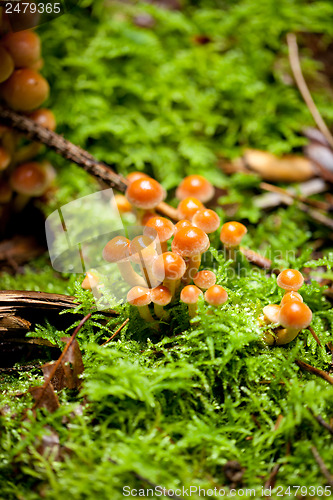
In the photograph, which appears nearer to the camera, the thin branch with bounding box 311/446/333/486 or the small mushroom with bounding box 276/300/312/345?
the thin branch with bounding box 311/446/333/486

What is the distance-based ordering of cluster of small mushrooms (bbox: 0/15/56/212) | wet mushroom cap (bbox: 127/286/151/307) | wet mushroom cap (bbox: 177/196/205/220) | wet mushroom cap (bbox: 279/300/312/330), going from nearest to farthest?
wet mushroom cap (bbox: 279/300/312/330), wet mushroom cap (bbox: 127/286/151/307), wet mushroom cap (bbox: 177/196/205/220), cluster of small mushrooms (bbox: 0/15/56/212)

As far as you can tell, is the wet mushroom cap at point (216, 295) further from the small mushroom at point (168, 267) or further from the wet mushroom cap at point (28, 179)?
the wet mushroom cap at point (28, 179)

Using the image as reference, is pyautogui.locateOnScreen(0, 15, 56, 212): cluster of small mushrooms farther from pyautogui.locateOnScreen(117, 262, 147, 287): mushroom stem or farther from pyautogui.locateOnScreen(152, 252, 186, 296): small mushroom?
pyautogui.locateOnScreen(152, 252, 186, 296): small mushroom

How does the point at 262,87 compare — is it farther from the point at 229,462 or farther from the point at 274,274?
the point at 229,462

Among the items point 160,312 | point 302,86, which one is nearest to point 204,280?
point 160,312

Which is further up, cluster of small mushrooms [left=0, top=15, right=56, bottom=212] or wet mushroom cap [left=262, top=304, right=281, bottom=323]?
cluster of small mushrooms [left=0, top=15, right=56, bottom=212]

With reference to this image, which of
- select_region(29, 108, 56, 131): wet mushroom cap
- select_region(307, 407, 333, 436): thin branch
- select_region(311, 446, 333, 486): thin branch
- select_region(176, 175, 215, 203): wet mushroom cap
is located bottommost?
select_region(311, 446, 333, 486): thin branch

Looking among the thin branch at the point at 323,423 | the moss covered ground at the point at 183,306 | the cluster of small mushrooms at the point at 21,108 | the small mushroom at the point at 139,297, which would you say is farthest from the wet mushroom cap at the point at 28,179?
the thin branch at the point at 323,423

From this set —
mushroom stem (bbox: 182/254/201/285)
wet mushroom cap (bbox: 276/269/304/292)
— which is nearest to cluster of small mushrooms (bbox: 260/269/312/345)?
wet mushroom cap (bbox: 276/269/304/292)
